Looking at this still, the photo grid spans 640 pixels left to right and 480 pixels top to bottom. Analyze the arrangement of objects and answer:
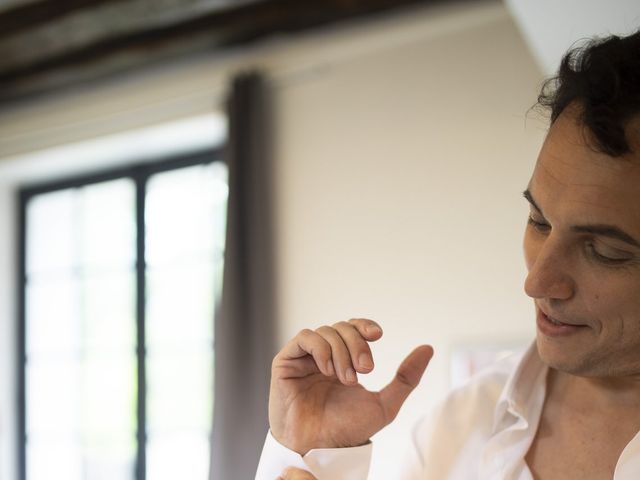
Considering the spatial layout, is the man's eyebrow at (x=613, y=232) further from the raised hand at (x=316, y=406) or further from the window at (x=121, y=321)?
the window at (x=121, y=321)

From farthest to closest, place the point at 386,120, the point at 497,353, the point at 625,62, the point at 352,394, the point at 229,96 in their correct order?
1. the point at 229,96
2. the point at 386,120
3. the point at 497,353
4. the point at 352,394
5. the point at 625,62

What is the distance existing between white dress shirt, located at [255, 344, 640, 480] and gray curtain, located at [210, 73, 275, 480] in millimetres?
2511

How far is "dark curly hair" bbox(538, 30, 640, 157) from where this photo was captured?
0.87 meters

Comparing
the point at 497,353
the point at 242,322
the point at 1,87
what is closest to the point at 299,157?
the point at 242,322

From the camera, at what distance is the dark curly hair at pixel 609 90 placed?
0.87 metres

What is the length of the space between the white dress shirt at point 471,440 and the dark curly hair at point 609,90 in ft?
1.28

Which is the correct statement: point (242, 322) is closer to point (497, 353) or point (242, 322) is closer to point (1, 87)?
point (497, 353)

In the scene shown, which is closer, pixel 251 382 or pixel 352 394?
pixel 352 394

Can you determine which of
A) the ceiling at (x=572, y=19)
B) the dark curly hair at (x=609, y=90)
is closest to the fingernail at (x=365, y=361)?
the dark curly hair at (x=609, y=90)

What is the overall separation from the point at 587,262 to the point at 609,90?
199mm

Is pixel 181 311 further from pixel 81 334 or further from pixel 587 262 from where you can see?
pixel 587 262

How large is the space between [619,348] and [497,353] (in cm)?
240

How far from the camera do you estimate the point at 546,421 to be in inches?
42.9

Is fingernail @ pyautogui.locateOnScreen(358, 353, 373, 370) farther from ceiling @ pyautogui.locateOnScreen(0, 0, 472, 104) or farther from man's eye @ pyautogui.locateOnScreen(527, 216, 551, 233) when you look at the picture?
ceiling @ pyautogui.locateOnScreen(0, 0, 472, 104)
